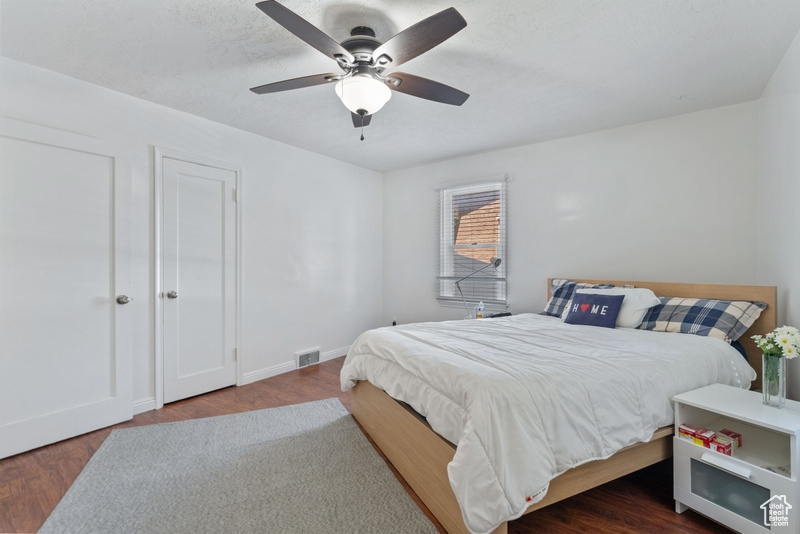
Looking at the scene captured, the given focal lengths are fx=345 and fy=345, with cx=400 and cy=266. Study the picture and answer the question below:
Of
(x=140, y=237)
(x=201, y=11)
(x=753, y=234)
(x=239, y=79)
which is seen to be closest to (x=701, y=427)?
(x=753, y=234)

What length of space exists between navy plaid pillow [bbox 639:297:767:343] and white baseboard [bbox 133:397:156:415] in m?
3.84

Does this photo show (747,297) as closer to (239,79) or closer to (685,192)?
(685,192)

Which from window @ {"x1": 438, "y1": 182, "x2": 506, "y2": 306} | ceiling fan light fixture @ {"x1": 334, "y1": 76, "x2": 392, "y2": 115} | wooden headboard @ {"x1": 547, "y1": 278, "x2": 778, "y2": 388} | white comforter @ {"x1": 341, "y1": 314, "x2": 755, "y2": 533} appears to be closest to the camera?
white comforter @ {"x1": 341, "y1": 314, "x2": 755, "y2": 533}

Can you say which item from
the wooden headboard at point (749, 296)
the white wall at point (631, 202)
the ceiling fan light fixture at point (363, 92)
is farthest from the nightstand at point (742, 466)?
the ceiling fan light fixture at point (363, 92)

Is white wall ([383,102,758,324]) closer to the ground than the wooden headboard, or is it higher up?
higher up

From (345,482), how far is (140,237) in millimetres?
2388

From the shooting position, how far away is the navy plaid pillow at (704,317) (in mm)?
2227

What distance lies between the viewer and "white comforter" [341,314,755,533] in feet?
4.09

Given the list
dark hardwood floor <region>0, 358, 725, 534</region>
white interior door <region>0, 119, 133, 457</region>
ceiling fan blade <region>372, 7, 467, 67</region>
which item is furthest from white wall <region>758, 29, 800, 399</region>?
white interior door <region>0, 119, 133, 457</region>

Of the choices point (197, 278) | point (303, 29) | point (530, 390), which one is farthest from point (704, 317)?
point (197, 278)

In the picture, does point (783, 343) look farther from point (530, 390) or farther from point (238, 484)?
point (238, 484)

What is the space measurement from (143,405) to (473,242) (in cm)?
351

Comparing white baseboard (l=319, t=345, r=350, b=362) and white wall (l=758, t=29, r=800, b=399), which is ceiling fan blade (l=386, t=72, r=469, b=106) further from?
white baseboard (l=319, t=345, r=350, b=362)

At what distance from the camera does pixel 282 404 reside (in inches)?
114
